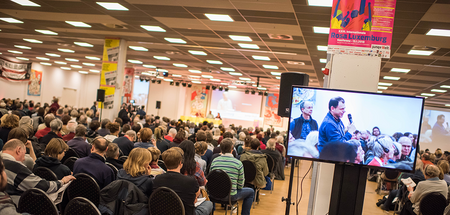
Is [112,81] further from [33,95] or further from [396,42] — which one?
[33,95]

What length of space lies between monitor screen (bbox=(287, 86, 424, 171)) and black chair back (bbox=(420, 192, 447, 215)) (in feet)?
Result: 9.37

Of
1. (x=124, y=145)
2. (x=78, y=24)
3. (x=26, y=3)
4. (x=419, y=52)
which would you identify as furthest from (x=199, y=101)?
(x=124, y=145)

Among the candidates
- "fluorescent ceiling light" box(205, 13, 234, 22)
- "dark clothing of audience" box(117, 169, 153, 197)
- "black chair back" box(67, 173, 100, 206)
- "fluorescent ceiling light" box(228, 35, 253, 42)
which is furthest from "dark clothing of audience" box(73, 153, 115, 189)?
"fluorescent ceiling light" box(228, 35, 253, 42)

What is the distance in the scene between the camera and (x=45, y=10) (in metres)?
7.68

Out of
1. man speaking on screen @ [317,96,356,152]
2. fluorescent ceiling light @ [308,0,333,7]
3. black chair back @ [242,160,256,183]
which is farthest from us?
black chair back @ [242,160,256,183]

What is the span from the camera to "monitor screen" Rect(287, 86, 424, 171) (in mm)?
2350

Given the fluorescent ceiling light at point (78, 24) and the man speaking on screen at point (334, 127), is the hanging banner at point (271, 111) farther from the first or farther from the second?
the man speaking on screen at point (334, 127)

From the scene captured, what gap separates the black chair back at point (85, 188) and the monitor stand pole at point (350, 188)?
83.6 inches

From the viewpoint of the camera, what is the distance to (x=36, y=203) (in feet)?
7.84

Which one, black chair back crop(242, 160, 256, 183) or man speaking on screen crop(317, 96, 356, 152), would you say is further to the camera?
black chair back crop(242, 160, 256, 183)

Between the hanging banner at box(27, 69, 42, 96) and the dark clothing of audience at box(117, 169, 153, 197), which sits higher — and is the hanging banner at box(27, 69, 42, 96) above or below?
above

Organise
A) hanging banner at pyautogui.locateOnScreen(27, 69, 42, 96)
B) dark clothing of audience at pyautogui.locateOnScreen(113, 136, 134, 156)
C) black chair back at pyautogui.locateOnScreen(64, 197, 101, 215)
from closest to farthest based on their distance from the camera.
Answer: black chair back at pyautogui.locateOnScreen(64, 197, 101, 215), dark clothing of audience at pyautogui.locateOnScreen(113, 136, 134, 156), hanging banner at pyautogui.locateOnScreen(27, 69, 42, 96)

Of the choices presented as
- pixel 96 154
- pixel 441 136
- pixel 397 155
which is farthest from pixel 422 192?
pixel 441 136

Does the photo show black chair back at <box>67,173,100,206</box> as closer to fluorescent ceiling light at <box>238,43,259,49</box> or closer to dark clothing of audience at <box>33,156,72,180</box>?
dark clothing of audience at <box>33,156,72,180</box>
